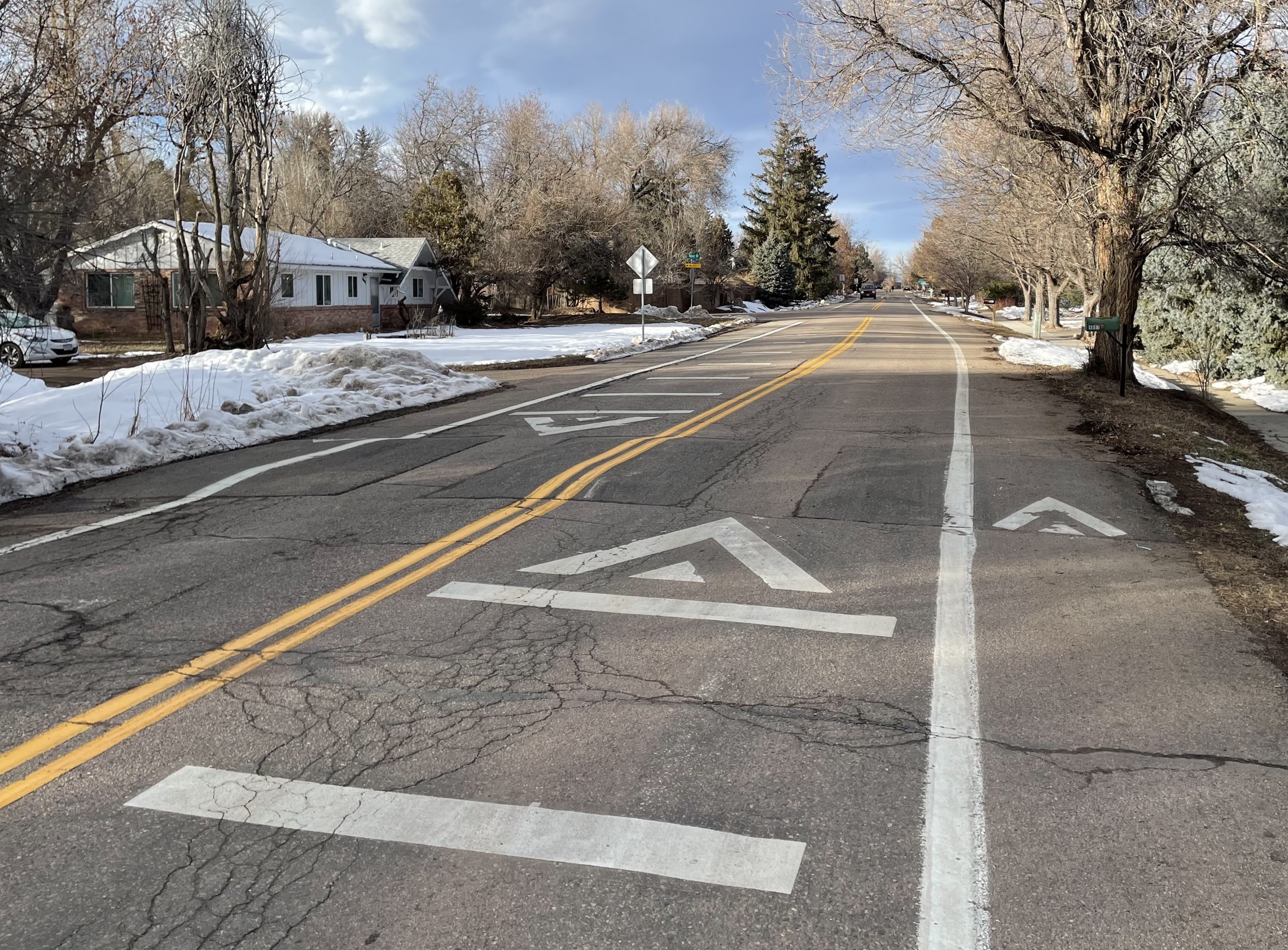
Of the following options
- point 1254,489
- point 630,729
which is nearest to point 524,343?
point 1254,489

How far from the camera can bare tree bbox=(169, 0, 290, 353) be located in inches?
796

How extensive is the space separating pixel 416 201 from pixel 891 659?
4479cm

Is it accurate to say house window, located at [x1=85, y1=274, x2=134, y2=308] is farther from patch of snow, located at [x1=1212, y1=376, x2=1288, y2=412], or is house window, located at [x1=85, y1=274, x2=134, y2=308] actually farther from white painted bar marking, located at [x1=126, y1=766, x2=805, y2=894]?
white painted bar marking, located at [x1=126, y1=766, x2=805, y2=894]

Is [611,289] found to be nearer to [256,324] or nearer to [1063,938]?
[256,324]

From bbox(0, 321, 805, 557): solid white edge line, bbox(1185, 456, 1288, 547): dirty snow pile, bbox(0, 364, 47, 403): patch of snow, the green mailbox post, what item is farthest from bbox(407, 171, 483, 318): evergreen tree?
bbox(1185, 456, 1288, 547): dirty snow pile

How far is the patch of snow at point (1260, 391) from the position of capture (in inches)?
744

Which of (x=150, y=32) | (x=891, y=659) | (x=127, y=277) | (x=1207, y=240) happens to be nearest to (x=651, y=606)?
(x=891, y=659)

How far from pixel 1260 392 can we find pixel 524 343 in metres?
20.5

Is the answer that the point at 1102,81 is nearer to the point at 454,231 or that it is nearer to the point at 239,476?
the point at 239,476

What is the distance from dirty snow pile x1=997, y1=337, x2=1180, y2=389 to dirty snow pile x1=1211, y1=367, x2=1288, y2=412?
1.42m

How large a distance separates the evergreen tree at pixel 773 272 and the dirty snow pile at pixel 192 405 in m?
66.4

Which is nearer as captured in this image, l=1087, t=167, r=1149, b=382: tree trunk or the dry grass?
the dry grass

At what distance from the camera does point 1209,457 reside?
10.2 meters

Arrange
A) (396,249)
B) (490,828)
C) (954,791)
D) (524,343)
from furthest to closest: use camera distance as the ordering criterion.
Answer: (396,249) < (524,343) < (954,791) < (490,828)
